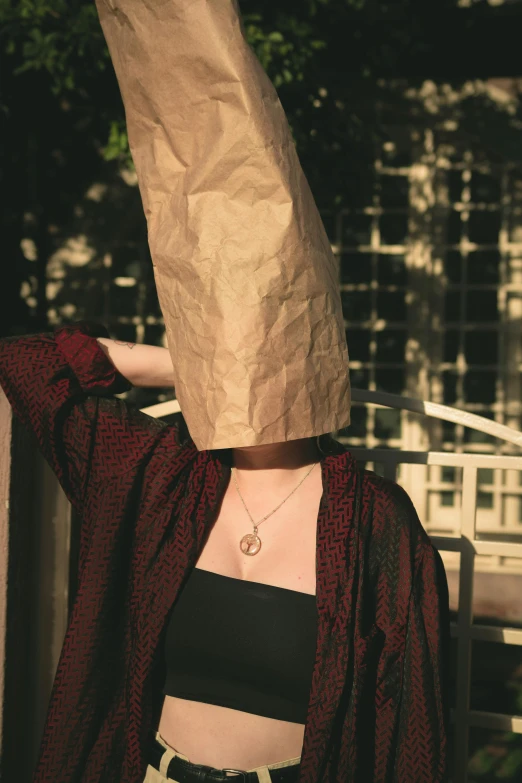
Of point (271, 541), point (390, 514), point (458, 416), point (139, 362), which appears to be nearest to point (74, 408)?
point (139, 362)

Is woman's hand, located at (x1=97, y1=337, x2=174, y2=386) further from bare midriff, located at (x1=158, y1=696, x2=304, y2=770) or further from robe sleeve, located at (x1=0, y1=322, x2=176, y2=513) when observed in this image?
bare midriff, located at (x1=158, y1=696, x2=304, y2=770)

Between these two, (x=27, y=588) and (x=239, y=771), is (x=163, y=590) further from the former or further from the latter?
(x=27, y=588)

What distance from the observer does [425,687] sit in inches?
50.2

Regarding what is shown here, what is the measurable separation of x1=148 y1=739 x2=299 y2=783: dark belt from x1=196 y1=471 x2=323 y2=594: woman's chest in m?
0.34

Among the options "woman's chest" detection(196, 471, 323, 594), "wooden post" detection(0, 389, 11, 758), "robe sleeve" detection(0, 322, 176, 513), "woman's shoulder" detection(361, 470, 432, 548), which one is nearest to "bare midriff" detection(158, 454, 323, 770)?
"woman's chest" detection(196, 471, 323, 594)

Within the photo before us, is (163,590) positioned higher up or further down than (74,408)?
further down

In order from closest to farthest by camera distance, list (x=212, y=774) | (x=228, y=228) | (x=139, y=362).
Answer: (x=228, y=228) → (x=212, y=774) → (x=139, y=362)

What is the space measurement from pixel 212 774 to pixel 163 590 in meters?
0.35

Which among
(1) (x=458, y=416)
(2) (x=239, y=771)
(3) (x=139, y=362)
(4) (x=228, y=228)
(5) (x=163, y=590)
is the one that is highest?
(4) (x=228, y=228)

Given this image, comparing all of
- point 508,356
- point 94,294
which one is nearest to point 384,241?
point 508,356

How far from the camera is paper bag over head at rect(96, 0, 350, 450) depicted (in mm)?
1182

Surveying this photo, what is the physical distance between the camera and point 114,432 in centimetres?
151

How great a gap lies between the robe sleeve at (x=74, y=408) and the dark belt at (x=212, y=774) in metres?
0.57

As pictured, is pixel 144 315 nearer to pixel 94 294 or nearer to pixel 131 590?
pixel 94 294
